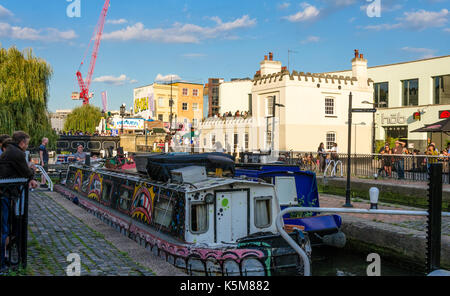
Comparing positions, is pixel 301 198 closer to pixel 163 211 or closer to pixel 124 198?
pixel 163 211

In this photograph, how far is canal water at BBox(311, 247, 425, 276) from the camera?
8.82 m

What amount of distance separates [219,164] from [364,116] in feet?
92.0

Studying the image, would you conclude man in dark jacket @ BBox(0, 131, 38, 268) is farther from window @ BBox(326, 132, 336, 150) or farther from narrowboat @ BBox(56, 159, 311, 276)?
window @ BBox(326, 132, 336, 150)

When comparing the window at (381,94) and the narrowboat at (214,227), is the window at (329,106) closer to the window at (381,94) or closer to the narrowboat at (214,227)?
the window at (381,94)

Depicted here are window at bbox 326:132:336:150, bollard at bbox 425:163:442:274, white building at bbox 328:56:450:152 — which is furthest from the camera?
white building at bbox 328:56:450:152

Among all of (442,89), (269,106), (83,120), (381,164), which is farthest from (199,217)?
(83,120)

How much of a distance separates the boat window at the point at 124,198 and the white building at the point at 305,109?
21.5 meters

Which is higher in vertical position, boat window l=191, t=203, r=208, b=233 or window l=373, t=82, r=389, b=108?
window l=373, t=82, r=389, b=108

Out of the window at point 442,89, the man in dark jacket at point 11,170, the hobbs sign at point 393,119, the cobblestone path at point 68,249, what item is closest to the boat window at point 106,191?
the cobblestone path at point 68,249

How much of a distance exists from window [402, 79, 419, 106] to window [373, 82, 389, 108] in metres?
1.75

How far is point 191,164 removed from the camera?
27.3ft

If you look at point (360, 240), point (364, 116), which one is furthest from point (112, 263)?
point (364, 116)

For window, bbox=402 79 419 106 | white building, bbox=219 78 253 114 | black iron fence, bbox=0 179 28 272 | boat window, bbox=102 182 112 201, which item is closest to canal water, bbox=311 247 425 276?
boat window, bbox=102 182 112 201

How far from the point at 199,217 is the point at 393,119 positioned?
3291 centimetres
